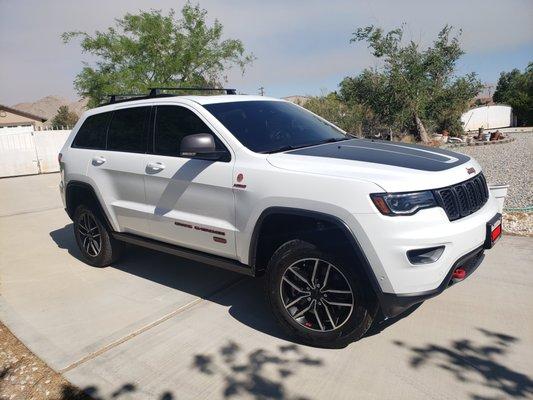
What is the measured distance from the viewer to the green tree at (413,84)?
1955 centimetres

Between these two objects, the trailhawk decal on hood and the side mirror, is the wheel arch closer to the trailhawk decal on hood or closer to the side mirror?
the side mirror

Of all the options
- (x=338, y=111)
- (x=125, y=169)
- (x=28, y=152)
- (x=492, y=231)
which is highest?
(x=338, y=111)

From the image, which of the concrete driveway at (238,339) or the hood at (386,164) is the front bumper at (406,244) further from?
the concrete driveway at (238,339)

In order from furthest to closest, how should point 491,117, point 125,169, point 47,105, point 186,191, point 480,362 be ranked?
point 47,105
point 491,117
point 125,169
point 186,191
point 480,362

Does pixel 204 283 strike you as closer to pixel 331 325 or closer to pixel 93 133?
pixel 331 325

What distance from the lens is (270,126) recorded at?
158 inches

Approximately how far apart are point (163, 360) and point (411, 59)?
64.3 ft

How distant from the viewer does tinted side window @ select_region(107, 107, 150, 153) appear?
4434 mm

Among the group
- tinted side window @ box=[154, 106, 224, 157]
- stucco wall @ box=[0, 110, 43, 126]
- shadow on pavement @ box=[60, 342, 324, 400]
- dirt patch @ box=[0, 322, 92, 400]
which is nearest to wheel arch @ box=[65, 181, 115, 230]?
tinted side window @ box=[154, 106, 224, 157]

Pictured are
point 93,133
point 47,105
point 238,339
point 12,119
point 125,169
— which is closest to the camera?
point 238,339

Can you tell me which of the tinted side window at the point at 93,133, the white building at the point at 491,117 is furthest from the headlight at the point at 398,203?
the white building at the point at 491,117

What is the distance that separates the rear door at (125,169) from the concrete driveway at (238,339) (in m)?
0.80

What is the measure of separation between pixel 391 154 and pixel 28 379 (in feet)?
10.5

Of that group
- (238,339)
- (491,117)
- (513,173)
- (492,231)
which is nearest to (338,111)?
(513,173)
